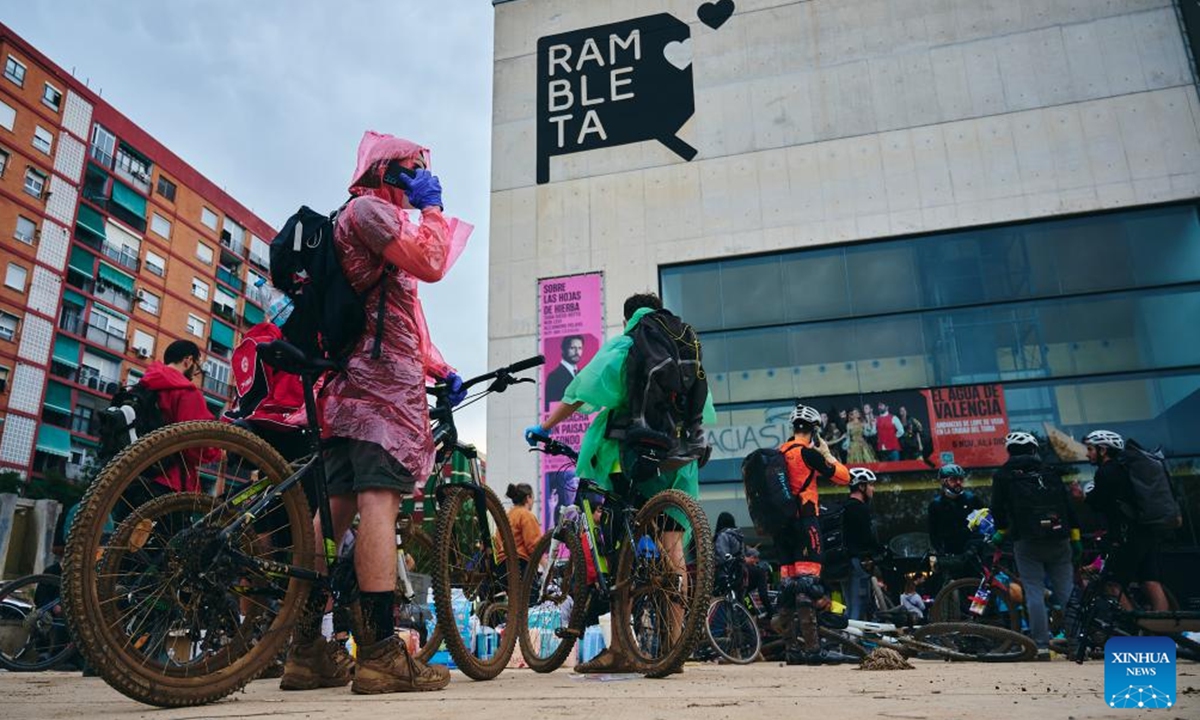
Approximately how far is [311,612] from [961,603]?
5.99 m

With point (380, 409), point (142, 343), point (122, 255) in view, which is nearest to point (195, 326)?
point (142, 343)

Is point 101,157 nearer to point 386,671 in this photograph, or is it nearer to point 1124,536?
point 386,671

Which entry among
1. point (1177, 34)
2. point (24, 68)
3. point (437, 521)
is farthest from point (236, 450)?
point (24, 68)

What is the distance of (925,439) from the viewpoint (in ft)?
41.6

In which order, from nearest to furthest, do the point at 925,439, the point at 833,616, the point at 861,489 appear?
the point at 833,616
the point at 861,489
the point at 925,439

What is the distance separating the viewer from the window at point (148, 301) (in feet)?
136

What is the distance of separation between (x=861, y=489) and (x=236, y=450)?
6.47 m

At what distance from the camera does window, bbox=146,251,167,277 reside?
139 ft

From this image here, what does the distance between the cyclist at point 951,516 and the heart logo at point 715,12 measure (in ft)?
40.4

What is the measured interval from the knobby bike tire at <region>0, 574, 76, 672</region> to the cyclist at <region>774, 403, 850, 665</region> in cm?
510

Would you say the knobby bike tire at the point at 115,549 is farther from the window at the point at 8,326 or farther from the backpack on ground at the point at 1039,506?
the window at the point at 8,326

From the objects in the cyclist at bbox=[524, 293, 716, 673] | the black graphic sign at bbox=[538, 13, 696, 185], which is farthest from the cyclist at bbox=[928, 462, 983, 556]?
the black graphic sign at bbox=[538, 13, 696, 185]

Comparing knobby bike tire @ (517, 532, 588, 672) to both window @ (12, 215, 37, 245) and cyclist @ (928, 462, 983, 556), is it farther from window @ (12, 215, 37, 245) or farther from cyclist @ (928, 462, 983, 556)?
window @ (12, 215, 37, 245)

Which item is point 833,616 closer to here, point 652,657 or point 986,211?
point 652,657
